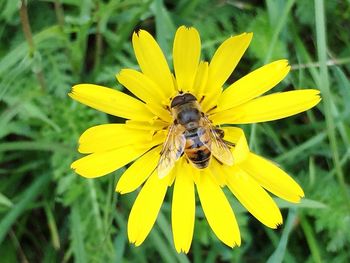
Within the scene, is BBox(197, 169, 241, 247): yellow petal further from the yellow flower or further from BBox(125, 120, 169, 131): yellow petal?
BBox(125, 120, 169, 131): yellow petal

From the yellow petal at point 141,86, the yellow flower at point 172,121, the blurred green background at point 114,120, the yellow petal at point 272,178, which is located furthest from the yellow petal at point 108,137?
the yellow petal at point 272,178

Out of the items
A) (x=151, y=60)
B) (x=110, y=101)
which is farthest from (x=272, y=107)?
(x=110, y=101)

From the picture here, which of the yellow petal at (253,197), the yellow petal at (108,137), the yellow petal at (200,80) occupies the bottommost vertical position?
the yellow petal at (253,197)

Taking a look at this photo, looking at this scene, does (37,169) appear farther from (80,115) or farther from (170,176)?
(170,176)

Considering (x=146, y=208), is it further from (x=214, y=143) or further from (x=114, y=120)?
(x=114, y=120)

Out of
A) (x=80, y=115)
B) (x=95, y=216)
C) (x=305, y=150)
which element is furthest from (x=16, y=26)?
(x=305, y=150)

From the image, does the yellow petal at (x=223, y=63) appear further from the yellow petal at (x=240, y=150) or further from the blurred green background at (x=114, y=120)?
the blurred green background at (x=114, y=120)

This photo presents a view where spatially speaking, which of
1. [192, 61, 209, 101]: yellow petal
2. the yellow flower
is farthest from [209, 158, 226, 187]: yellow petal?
[192, 61, 209, 101]: yellow petal
